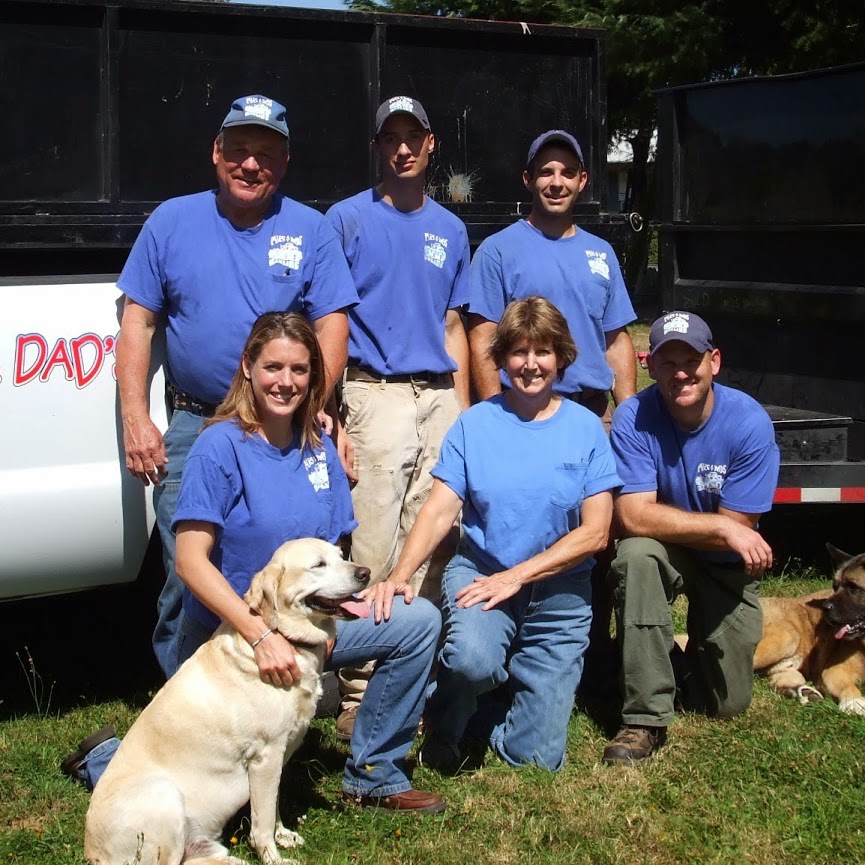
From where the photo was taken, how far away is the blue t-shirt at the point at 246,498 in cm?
328

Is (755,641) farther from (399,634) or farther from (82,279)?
(82,279)

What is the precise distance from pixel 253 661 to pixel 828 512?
444cm

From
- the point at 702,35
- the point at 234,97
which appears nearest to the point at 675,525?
the point at 234,97

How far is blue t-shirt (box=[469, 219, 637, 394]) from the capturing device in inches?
171

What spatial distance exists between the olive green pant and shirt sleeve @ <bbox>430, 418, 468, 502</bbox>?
0.64 m

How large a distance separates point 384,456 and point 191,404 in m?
0.74

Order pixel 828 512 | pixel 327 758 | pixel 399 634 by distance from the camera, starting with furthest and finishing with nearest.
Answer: pixel 828 512
pixel 327 758
pixel 399 634

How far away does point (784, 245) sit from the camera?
575cm

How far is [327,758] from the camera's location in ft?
12.9

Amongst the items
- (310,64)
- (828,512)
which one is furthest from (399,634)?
(828,512)

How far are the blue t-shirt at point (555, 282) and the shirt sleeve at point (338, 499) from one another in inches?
41.9

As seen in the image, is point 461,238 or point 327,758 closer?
point 327,758

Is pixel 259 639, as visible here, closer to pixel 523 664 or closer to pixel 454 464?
pixel 454 464

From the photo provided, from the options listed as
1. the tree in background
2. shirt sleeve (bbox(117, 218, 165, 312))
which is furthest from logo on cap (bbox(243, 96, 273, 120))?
the tree in background
